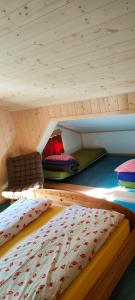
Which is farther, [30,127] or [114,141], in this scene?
[114,141]

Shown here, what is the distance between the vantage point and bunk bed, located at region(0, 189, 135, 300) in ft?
5.77

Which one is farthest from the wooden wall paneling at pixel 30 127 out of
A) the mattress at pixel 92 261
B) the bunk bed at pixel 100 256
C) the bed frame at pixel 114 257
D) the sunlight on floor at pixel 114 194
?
the mattress at pixel 92 261

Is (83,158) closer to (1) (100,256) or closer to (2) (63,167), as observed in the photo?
(2) (63,167)

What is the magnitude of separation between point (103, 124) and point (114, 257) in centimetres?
328

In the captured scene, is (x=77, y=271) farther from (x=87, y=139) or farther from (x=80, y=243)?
(x=87, y=139)

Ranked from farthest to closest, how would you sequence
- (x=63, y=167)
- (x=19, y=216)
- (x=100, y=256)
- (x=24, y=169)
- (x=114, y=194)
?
(x=63, y=167), (x=24, y=169), (x=114, y=194), (x=19, y=216), (x=100, y=256)

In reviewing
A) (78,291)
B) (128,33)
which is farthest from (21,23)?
(78,291)

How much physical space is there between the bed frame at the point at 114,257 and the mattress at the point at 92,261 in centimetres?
4

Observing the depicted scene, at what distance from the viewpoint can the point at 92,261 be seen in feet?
6.34

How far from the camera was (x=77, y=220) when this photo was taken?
2.35 metres

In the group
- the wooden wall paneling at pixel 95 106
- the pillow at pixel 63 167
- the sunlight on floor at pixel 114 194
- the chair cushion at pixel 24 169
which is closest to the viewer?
the wooden wall paneling at pixel 95 106

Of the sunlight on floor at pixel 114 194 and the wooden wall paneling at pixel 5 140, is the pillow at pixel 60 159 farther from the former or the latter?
the sunlight on floor at pixel 114 194

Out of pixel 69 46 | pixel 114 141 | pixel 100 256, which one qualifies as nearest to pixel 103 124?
pixel 114 141

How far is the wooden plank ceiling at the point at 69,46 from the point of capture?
4.73 ft
